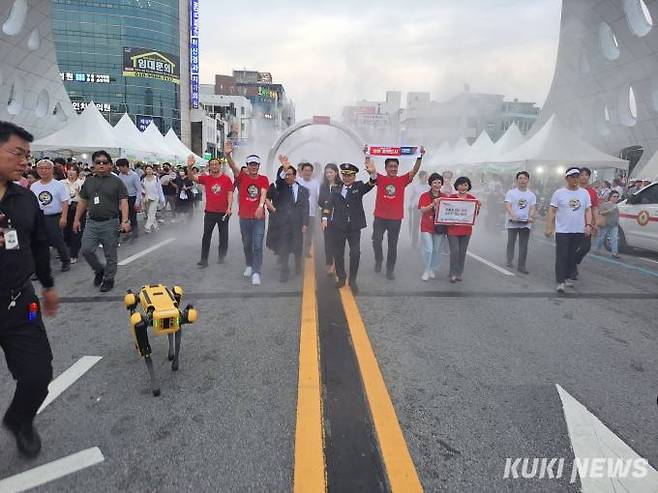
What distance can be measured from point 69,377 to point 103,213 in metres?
3.00

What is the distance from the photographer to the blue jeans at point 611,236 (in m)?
9.32

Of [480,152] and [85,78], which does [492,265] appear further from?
[85,78]

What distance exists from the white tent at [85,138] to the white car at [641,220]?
17495 millimetres

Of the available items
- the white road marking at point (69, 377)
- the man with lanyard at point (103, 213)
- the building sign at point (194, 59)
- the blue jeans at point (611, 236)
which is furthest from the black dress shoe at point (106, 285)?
the building sign at point (194, 59)

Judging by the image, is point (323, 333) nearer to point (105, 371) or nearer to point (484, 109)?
point (105, 371)

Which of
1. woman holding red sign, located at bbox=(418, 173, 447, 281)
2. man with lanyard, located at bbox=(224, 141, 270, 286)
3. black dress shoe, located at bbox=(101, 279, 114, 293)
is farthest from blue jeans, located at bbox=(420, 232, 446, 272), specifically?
black dress shoe, located at bbox=(101, 279, 114, 293)

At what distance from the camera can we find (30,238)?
7.95 ft

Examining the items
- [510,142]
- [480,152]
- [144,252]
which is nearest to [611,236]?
[144,252]

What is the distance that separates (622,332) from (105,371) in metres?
4.78

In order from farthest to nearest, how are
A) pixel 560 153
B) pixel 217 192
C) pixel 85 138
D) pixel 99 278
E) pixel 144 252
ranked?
pixel 560 153 → pixel 85 138 → pixel 144 252 → pixel 217 192 → pixel 99 278

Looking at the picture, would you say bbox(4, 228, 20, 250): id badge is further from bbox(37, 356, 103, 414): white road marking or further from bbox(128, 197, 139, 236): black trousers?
bbox(128, 197, 139, 236): black trousers

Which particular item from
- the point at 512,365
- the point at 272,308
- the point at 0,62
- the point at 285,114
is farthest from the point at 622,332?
Answer: the point at 285,114

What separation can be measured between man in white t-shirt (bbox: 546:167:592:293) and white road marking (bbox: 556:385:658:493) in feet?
11.2

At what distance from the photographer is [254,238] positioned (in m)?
6.26
